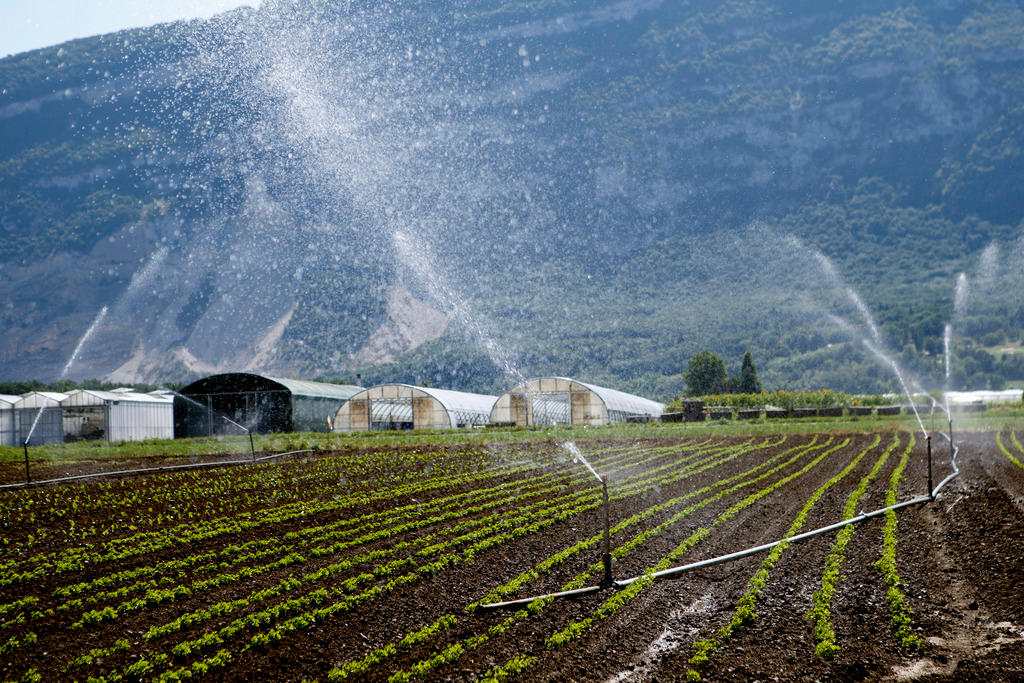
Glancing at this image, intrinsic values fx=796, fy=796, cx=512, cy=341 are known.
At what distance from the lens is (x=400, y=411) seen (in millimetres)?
61438

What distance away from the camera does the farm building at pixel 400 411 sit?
59219 millimetres

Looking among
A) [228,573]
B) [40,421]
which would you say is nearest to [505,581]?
[228,573]

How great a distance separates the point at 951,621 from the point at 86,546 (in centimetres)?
1473

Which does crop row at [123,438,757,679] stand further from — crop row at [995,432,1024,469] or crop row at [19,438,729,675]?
crop row at [995,432,1024,469]

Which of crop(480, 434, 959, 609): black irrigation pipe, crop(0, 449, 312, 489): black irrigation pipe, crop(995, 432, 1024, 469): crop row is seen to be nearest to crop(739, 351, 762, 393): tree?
crop(995, 432, 1024, 469): crop row

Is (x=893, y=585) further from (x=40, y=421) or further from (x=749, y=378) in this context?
(x=749, y=378)

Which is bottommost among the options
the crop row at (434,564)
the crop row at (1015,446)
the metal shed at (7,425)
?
the crop row at (434,564)

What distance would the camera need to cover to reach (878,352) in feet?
417

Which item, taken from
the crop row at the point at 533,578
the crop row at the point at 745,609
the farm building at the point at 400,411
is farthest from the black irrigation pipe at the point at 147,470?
the farm building at the point at 400,411

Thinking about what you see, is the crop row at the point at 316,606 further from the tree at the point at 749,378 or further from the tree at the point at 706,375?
the tree at the point at 706,375

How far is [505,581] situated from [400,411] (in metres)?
49.1

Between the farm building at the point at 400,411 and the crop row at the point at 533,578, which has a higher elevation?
the farm building at the point at 400,411

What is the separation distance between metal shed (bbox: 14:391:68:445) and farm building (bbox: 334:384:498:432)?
1877 cm

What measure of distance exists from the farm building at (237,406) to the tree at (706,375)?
76731 mm
